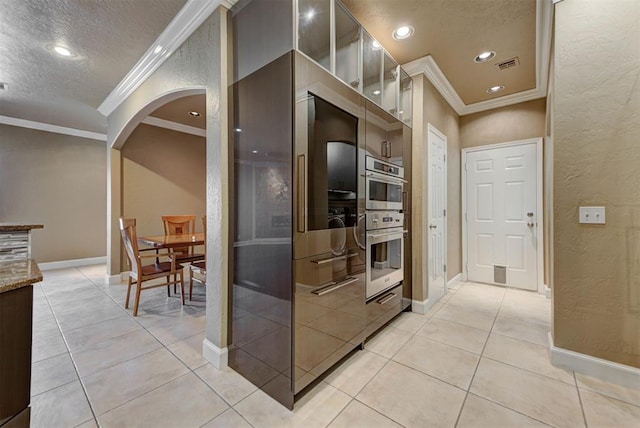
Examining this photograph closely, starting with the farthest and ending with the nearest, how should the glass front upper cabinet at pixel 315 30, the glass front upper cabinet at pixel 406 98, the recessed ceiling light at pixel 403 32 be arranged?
the glass front upper cabinet at pixel 406 98 < the recessed ceiling light at pixel 403 32 < the glass front upper cabinet at pixel 315 30

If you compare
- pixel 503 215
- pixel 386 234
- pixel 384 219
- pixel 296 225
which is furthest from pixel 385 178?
pixel 503 215

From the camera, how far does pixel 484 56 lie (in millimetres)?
2754

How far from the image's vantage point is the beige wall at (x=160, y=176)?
451 cm

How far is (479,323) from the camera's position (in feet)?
8.75

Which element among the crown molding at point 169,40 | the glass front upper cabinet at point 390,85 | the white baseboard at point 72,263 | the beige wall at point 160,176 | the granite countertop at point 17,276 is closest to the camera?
the granite countertop at point 17,276

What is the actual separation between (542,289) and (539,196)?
1.25 meters

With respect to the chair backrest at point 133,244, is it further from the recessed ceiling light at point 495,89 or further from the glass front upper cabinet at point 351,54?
the recessed ceiling light at point 495,89

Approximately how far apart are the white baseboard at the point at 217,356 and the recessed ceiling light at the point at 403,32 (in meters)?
3.00

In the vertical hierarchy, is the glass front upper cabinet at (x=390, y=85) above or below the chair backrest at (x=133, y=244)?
above

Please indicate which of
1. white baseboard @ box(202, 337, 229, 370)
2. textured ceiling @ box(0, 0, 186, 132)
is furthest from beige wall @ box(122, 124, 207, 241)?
white baseboard @ box(202, 337, 229, 370)

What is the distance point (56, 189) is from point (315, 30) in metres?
6.04

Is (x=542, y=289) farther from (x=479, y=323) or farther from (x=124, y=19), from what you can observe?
(x=124, y=19)

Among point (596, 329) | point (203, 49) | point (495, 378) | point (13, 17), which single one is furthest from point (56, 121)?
point (596, 329)

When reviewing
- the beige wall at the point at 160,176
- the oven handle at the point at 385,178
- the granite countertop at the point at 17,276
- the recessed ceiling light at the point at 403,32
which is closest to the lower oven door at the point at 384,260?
the oven handle at the point at 385,178
